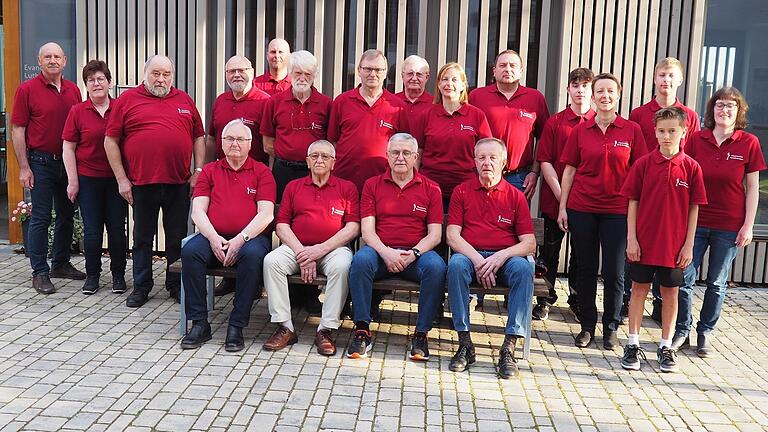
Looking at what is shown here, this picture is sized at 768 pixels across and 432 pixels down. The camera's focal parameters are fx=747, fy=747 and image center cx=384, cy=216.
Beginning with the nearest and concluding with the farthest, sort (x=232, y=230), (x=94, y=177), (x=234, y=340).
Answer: (x=234, y=340), (x=232, y=230), (x=94, y=177)

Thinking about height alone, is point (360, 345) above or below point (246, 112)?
below

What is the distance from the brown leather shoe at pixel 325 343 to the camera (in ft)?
16.0

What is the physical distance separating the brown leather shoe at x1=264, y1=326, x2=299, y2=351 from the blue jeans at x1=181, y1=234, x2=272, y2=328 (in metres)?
0.22

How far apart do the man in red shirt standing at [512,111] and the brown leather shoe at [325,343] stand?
1.83 meters

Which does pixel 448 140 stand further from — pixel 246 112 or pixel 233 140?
pixel 246 112

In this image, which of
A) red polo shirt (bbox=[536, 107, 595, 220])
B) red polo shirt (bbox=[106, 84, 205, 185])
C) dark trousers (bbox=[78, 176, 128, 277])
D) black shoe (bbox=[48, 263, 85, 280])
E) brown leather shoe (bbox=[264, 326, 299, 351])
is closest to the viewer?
brown leather shoe (bbox=[264, 326, 299, 351])

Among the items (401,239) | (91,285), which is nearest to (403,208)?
(401,239)

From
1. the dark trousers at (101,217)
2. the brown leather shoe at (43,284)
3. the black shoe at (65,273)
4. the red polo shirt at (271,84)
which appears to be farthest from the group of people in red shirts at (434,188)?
the black shoe at (65,273)

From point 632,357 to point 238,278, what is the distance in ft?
8.73

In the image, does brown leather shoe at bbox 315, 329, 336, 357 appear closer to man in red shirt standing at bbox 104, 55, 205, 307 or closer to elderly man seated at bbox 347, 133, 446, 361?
elderly man seated at bbox 347, 133, 446, 361

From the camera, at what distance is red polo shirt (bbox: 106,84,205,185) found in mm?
5801

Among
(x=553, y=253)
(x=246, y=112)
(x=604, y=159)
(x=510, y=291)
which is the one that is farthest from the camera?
(x=553, y=253)

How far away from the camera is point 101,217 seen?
636 centimetres

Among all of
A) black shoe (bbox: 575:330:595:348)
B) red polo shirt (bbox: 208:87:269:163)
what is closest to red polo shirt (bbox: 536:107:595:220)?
black shoe (bbox: 575:330:595:348)
